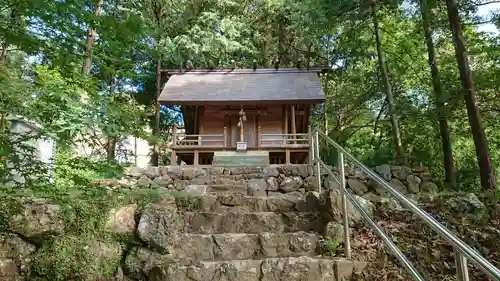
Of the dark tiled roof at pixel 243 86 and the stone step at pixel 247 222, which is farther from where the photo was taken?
the dark tiled roof at pixel 243 86

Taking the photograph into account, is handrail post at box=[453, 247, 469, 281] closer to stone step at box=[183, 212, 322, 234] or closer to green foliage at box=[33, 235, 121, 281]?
stone step at box=[183, 212, 322, 234]

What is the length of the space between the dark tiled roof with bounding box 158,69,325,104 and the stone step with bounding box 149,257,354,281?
837cm

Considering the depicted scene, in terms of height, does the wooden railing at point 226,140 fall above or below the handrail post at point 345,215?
above

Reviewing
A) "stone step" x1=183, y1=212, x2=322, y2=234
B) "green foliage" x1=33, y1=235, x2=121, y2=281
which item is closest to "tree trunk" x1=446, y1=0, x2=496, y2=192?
"stone step" x1=183, y1=212, x2=322, y2=234

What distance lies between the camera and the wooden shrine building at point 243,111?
10586 millimetres

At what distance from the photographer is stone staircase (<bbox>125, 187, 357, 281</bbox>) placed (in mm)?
2557

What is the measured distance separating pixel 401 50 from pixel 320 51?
4.57 metres

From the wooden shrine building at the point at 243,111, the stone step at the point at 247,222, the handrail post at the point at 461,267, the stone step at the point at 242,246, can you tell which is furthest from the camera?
the wooden shrine building at the point at 243,111

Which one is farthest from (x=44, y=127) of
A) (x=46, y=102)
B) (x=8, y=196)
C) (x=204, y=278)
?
(x=204, y=278)

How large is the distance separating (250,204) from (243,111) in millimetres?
7932

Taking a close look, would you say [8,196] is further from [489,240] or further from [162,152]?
[162,152]

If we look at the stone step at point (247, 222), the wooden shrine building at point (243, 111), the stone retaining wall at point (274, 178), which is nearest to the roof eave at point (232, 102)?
the wooden shrine building at point (243, 111)

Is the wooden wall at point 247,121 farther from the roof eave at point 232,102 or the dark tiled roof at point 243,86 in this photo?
the roof eave at point 232,102

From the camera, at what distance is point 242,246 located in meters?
2.99
